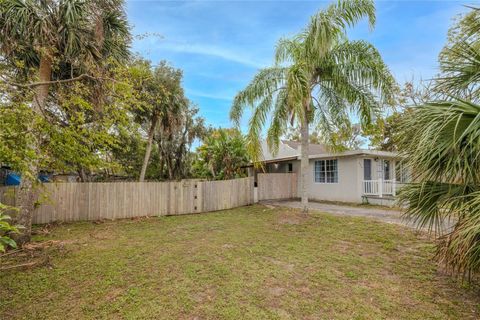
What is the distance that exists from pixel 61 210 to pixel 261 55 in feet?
34.2

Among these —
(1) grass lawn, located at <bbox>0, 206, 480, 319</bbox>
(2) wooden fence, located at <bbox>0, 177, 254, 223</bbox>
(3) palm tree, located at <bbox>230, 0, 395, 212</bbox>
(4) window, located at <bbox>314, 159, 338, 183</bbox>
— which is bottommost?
(1) grass lawn, located at <bbox>0, 206, 480, 319</bbox>

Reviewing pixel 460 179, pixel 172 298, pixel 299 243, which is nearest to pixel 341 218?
pixel 299 243

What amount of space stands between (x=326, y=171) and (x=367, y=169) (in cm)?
210

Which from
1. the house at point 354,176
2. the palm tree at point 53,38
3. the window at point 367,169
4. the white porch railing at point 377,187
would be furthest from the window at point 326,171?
the palm tree at point 53,38

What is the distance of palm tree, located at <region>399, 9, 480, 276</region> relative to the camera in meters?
3.01

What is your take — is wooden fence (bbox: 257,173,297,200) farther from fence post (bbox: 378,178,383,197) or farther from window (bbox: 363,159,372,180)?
fence post (bbox: 378,178,383,197)

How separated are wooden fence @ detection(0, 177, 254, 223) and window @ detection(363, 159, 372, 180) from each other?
6.60m

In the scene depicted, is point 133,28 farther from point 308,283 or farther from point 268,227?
point 308,283

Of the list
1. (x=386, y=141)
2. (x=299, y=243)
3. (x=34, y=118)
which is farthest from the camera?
(x=386, y=141)

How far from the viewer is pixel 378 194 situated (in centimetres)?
1256

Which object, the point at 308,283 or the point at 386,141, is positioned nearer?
the point at 308,283

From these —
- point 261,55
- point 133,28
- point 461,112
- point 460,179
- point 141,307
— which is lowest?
point 141,307

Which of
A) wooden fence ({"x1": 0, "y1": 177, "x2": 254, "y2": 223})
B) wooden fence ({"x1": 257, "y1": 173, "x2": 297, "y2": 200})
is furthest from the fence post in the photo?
wooden fence ({"x1": 0, "y1": 177, "x2": 254, "y2": 223})

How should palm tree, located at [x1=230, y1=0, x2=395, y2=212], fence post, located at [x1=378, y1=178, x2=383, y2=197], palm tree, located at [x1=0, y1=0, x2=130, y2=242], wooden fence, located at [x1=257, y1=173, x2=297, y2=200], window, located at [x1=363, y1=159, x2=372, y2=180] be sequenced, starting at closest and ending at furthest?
palm tree, located at [x1=0, y1=0, x2=130, y2=242]
palm tree, located at [x1=230, y1=0, x2=395, y2=212]
fence post, located at [x1=378, y1=178, x2=383, y2=197]
window, located at [x1=363, y1=159, x2=372, y2=180]
wooden fence, located at [x1=257, y1=173, x2=297, y2=200]
